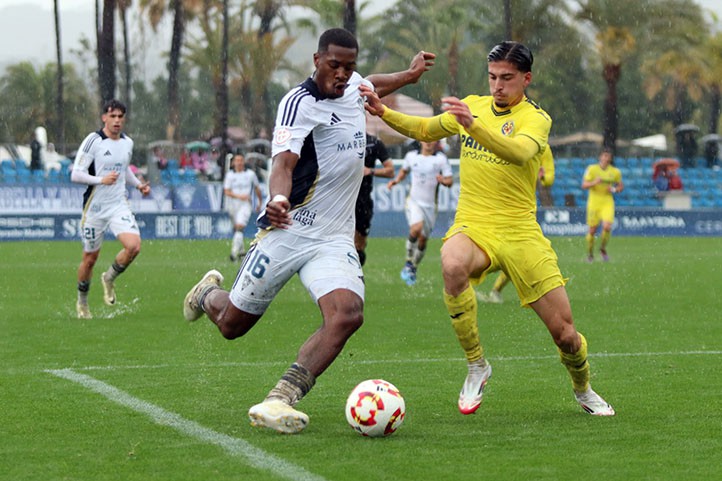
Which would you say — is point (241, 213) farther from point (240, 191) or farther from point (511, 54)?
point (511, 54)

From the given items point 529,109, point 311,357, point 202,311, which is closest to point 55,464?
point 311,357

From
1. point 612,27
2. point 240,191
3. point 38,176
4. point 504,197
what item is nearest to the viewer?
point 504,197

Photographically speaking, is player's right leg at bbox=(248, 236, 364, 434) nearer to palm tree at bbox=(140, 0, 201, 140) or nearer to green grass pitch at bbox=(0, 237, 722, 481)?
green grass pitch at bbox=(0, 237, 722, 481)

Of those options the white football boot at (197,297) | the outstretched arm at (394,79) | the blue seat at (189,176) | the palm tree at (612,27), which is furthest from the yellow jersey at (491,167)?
the palm tree at (612,27)

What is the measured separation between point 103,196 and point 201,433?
26.4 feet

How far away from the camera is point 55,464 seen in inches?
255

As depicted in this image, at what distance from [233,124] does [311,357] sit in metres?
98.4

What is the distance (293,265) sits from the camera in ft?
25.0

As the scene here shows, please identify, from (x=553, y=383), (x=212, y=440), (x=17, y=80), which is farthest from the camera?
(x=17, y=80)

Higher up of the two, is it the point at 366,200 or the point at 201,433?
the point at 366,200

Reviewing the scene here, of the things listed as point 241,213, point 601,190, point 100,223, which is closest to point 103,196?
point 100,223

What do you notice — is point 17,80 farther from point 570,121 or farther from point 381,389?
point 381,389

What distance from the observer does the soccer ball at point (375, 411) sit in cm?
707

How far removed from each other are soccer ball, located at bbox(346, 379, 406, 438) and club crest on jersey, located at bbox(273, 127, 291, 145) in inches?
55.4
